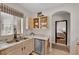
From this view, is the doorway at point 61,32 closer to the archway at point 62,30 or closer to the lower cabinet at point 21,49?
the archway at point 62,30

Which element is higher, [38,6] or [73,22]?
[38,6]

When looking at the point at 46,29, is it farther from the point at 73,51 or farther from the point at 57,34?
the point at 73,51

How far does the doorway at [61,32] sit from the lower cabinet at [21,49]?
44 centimetres

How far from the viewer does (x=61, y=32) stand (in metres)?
1.50

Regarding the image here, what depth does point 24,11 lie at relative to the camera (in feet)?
4.88

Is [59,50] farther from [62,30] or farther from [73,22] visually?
[73,22]

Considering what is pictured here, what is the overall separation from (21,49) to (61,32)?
70 centimetres

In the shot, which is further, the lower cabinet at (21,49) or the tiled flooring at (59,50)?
the tiled flooring at (59,50)

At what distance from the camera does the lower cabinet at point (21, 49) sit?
52.5 inches

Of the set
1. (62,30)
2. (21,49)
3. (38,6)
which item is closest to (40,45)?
(21,49)

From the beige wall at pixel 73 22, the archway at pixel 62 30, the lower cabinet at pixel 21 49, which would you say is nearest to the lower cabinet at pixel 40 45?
the lower cabinet at pixel 21 49

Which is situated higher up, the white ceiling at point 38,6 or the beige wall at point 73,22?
the white ceiling at point 38,6

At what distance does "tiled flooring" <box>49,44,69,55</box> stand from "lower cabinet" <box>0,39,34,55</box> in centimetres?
36

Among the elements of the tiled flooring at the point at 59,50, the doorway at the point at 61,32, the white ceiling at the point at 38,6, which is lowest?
the tiled flooring at the point at 59,50
